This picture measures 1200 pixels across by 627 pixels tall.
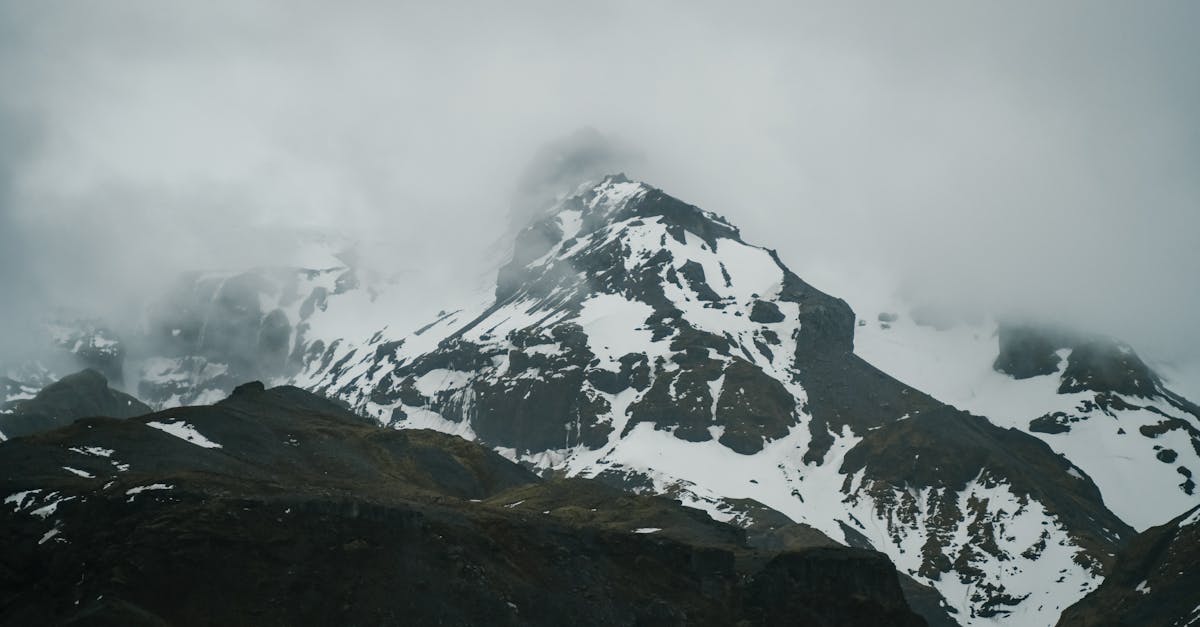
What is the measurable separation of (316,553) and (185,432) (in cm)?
5074

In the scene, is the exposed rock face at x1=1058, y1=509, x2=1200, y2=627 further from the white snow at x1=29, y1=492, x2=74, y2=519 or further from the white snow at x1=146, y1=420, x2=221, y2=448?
the white snow at x1=29, y1=492, x2=74, y2=519

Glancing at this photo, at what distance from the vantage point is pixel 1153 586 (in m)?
179

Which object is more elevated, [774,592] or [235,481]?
[235,481]

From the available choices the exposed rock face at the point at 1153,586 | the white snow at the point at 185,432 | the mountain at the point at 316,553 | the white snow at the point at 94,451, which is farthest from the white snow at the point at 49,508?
the exposed rock face at the point at 1153,586

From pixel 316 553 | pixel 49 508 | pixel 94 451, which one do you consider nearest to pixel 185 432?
pixel 94 451

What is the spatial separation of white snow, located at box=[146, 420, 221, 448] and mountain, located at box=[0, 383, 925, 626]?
18.7 inches

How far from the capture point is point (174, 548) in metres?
105

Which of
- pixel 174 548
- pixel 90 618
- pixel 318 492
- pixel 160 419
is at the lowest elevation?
pixel 90 618

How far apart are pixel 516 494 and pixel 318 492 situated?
65.4 metres

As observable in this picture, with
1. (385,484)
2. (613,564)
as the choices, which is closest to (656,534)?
(613,564)

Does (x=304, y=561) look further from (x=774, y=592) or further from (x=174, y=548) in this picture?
(x=774, y=592)

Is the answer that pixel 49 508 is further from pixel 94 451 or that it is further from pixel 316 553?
pixel 316 553

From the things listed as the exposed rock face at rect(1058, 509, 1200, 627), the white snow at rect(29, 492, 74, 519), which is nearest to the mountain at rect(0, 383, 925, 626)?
the white snow at rect(29, 492, 74, 519)

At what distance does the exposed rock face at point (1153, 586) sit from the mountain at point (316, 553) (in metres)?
50.4
